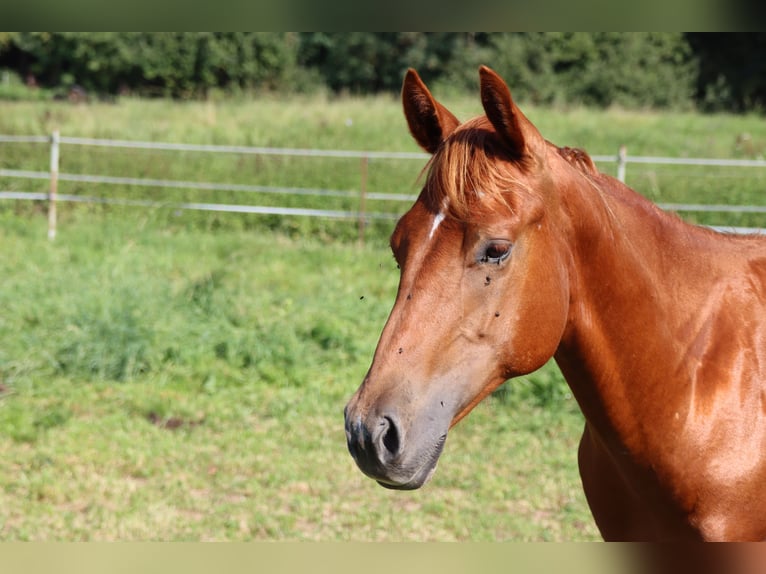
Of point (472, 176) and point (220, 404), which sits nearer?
point (472, 176)

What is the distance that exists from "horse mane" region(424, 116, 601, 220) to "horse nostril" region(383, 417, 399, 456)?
454mm

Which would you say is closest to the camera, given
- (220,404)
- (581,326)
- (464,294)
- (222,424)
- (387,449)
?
(387,449)

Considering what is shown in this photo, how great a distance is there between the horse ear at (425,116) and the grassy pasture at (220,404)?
21 centimetres

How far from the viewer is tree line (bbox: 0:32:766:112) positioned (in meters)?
23.5

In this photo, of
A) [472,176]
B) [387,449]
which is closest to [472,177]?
[472,176]

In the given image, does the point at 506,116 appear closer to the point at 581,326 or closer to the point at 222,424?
the point at 581,326

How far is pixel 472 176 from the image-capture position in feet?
5.58

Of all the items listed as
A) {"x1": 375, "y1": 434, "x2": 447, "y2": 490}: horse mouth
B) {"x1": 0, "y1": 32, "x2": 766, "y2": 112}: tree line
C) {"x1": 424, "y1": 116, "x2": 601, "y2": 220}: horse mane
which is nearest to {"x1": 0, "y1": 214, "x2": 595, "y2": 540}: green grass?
{"x1": 424, "y1": 116, "x2": 601, "y2": 220}: horse mane

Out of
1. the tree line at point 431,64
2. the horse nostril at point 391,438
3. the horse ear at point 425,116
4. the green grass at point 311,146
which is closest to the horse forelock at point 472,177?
the horse ear at point 425,116

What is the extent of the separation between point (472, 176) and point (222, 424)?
13.0ft

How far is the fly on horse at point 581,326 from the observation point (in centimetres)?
163

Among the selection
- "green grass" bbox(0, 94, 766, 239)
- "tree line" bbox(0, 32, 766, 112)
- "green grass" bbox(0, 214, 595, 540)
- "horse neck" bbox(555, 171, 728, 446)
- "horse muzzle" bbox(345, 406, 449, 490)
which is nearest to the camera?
"horse muzzle" bbox(345, 406, 449, 490)

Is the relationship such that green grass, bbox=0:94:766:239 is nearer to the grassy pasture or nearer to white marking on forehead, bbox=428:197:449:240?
the grassy pasture

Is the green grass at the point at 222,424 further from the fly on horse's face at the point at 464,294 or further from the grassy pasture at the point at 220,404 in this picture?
the fly on horse's face at the point at 464,294
